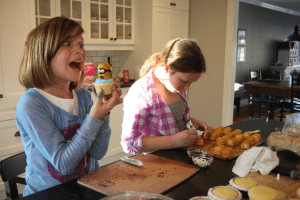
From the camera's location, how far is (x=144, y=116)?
1.44m

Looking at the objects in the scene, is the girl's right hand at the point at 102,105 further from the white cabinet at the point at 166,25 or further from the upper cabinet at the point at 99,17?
the white cabinet at the point at 166,25

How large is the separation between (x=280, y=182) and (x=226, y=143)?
0.46 metres

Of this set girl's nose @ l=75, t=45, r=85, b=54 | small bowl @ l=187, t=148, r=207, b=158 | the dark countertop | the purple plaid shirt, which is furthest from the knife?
girl's nose @ l=75, t=45, r=85, b=54

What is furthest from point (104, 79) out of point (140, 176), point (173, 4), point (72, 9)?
point (173, 4)

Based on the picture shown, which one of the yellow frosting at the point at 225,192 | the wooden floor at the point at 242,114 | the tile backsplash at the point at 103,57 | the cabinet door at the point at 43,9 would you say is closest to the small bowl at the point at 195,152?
the yellow frosting at the point at 225,192

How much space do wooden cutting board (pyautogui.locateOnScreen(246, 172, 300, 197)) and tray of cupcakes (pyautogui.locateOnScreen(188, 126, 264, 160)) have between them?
0.24 m

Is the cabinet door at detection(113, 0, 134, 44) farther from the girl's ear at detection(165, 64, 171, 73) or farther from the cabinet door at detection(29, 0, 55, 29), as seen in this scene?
the girl's ear at detection(165, 64, 171, 73)

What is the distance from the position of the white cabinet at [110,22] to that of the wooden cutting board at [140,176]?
226 cm

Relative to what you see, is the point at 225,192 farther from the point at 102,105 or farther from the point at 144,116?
the point at 144,116

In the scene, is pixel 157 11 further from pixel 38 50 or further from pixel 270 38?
pixel 270 38

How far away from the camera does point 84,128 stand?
1.01m

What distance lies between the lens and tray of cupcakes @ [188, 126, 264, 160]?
1.31 meters

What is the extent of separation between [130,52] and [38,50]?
2.76 metres

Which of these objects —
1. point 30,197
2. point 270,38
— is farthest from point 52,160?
point 270,38
